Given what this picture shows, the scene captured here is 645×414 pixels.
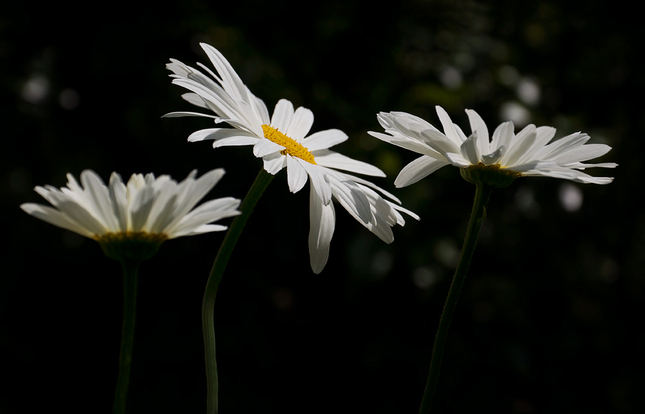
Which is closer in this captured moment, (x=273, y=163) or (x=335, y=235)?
(x=273, y=163)

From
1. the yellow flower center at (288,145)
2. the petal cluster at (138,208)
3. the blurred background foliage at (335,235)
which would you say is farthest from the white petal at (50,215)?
the blurred background foliage at (335,235)

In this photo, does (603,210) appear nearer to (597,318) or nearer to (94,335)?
(597,318)

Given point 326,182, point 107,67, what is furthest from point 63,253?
point 326,182

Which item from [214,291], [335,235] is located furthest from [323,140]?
[335,235]

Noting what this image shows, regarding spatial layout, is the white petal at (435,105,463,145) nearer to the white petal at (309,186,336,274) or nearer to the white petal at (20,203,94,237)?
the white petal at (309,186,336,274)

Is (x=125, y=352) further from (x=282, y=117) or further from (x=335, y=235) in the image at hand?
(x=335, y=235)

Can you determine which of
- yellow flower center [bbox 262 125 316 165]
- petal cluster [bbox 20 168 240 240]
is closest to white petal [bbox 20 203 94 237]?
petal cluster [bbox 20 168 240 240]
